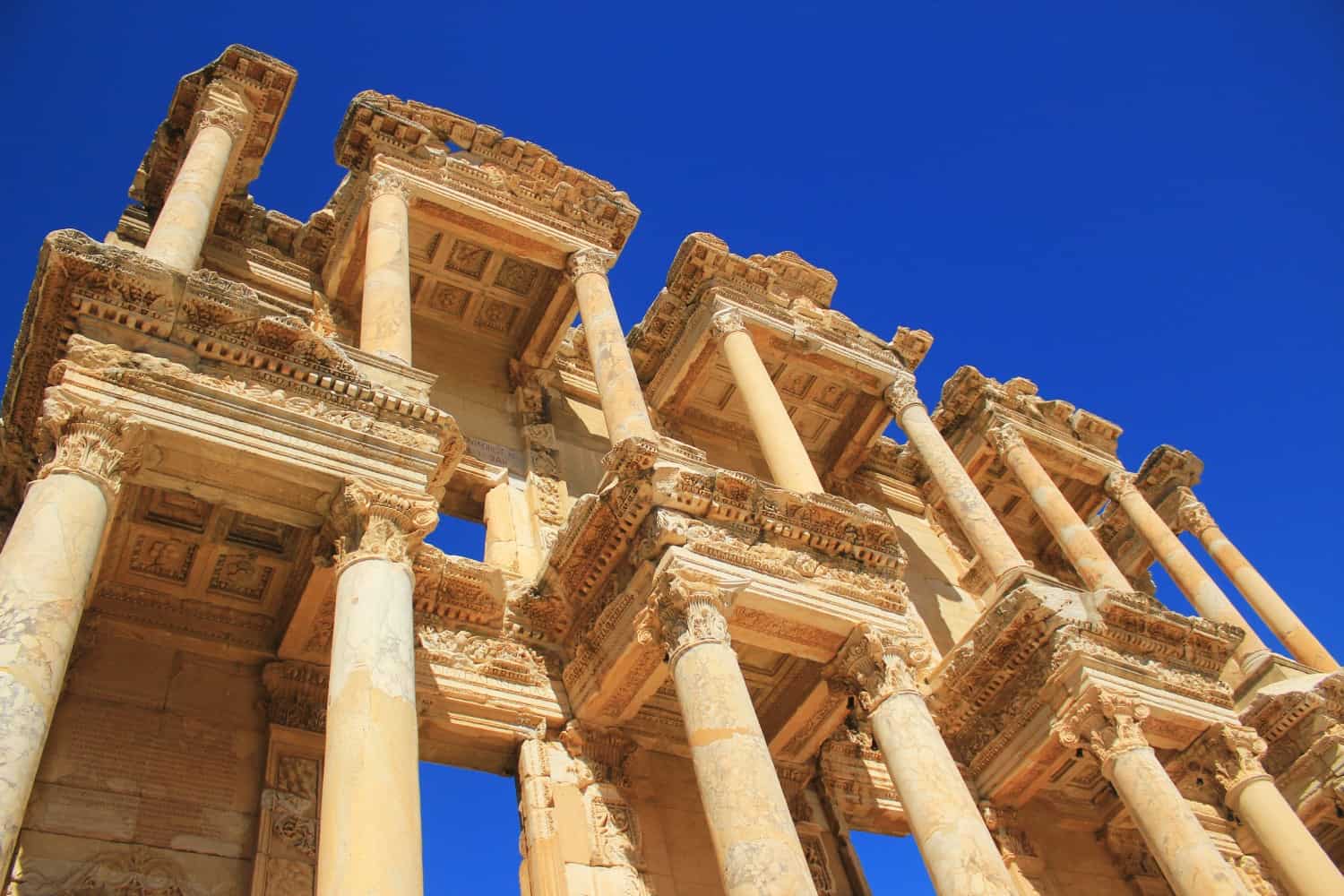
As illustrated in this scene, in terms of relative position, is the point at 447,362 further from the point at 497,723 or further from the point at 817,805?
the point at 817,805

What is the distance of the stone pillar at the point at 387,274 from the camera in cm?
1383

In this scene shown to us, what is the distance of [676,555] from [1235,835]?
417 inches

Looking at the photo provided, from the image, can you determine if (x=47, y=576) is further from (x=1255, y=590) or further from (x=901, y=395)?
(x=1255, y=590)

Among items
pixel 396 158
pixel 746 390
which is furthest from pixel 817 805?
pixel 396 158

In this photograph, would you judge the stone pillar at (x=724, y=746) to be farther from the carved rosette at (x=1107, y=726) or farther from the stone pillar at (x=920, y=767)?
the carved rosette at (x=1107, y=726)

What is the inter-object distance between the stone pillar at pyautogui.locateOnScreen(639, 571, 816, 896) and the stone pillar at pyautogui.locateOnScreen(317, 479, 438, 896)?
3.03m

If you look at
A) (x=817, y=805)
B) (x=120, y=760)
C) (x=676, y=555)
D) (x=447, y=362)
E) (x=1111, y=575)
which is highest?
(x=1111, y=575)

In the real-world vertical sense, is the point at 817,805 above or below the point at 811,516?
below

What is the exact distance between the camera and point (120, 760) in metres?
11.2

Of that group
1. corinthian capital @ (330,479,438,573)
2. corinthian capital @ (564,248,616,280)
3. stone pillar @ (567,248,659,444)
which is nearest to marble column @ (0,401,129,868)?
corinthian capital @ (330,479,438,573)

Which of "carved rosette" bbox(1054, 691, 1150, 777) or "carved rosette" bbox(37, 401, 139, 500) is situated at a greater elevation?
"carved rosette" bbox(1054, 691, 1150, 777)

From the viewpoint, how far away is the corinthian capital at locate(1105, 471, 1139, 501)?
24.0 m

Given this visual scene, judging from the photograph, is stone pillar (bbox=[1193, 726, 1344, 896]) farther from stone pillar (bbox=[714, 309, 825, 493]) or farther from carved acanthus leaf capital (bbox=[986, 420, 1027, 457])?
carved acanthus leaf capital (bbox=[986, 420, 1027, 457])

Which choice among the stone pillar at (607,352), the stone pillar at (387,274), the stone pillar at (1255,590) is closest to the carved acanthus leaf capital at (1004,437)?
the stone pillar at (1255,590)
